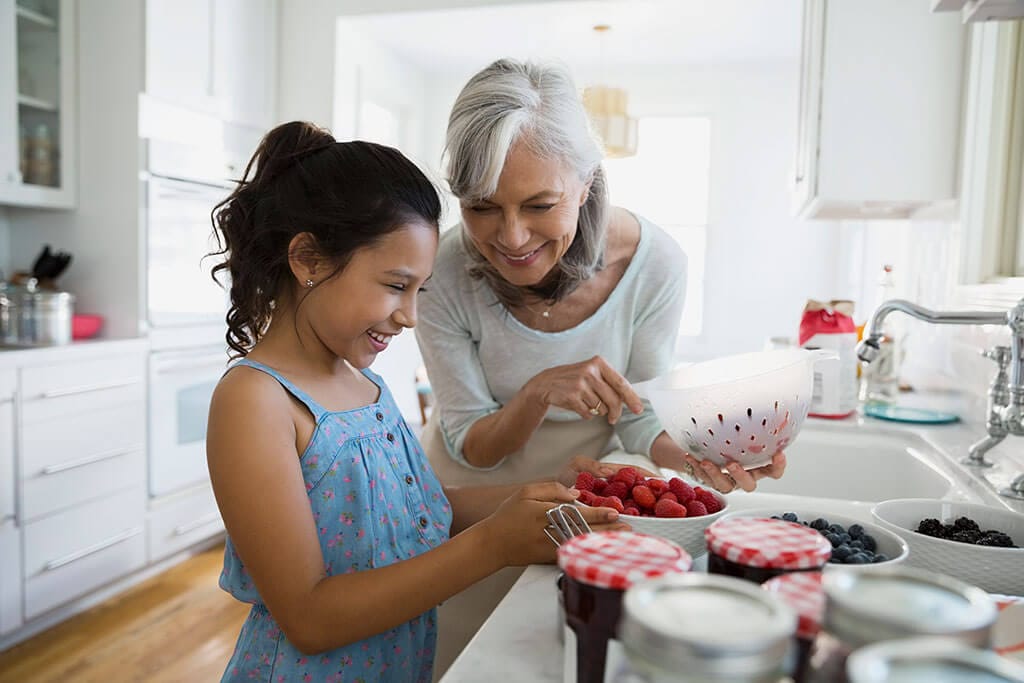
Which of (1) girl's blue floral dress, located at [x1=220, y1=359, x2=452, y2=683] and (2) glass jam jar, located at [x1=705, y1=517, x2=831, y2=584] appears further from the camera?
(1) girl's blue floral dress, located at [x1=220, y1=359, x2=452, y2=683]

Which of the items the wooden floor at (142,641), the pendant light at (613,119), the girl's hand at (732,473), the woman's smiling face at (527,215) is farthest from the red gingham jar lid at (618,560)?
the pendant light at (613,119)

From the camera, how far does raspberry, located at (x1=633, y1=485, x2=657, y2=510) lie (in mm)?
757

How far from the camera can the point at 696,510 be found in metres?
0.73

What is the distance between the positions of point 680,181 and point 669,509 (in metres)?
4.82

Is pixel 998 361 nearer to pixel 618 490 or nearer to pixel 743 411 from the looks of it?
pixel 743 411

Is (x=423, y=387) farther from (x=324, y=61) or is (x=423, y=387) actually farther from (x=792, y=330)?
(x=792, y=330)

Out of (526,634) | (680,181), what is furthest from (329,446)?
(680,181)

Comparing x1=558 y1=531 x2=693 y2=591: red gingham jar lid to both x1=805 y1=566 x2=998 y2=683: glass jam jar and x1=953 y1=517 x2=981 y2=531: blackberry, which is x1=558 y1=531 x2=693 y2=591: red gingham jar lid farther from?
x1=953 y1=517 x2=981 y2=531: blackberry

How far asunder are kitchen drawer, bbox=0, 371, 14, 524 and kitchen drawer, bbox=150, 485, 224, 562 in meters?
0.65

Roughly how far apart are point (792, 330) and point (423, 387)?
106 inches

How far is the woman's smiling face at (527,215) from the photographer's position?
1.08 meters

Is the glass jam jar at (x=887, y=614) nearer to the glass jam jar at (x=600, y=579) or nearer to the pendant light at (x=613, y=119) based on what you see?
the glass jam jar at (x=600, y=579)

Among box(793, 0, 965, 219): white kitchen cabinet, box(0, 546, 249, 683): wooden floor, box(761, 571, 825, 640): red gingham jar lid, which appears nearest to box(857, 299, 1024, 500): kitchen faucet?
box(761, 571, 825, 640): red gingham jar lid

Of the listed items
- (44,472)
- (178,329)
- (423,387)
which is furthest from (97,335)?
(423,387)
